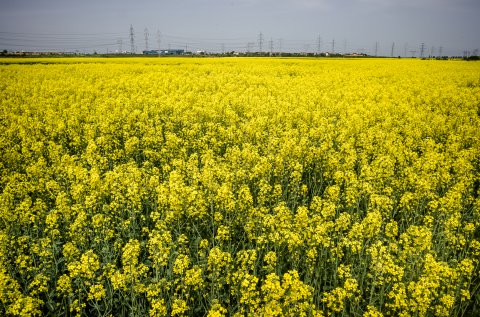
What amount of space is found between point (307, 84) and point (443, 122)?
9.74 m

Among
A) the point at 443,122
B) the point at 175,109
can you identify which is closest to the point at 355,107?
the point at 443,122

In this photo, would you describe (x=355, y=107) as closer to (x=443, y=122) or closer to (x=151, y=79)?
(x=443, y=122)

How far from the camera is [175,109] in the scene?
12.9 m

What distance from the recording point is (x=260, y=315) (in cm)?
333

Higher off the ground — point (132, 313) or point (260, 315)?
point (260, 315)

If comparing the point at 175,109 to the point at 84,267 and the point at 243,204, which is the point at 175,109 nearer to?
the point at 243,204

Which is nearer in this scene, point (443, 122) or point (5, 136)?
point (5, 136)

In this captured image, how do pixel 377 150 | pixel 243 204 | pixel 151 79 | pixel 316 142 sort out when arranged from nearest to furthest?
pixel 243 204 → pixel 377 150 → pixel 316 142 → pixel 151 79

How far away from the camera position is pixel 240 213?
559cm

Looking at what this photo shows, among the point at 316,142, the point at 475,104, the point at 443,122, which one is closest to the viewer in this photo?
the point at 316,142

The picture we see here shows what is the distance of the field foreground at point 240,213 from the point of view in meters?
3.85

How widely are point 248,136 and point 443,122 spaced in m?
6.97

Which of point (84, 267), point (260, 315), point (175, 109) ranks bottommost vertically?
point (260, 315)

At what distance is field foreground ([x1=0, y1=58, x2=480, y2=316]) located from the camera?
3.85 meters
